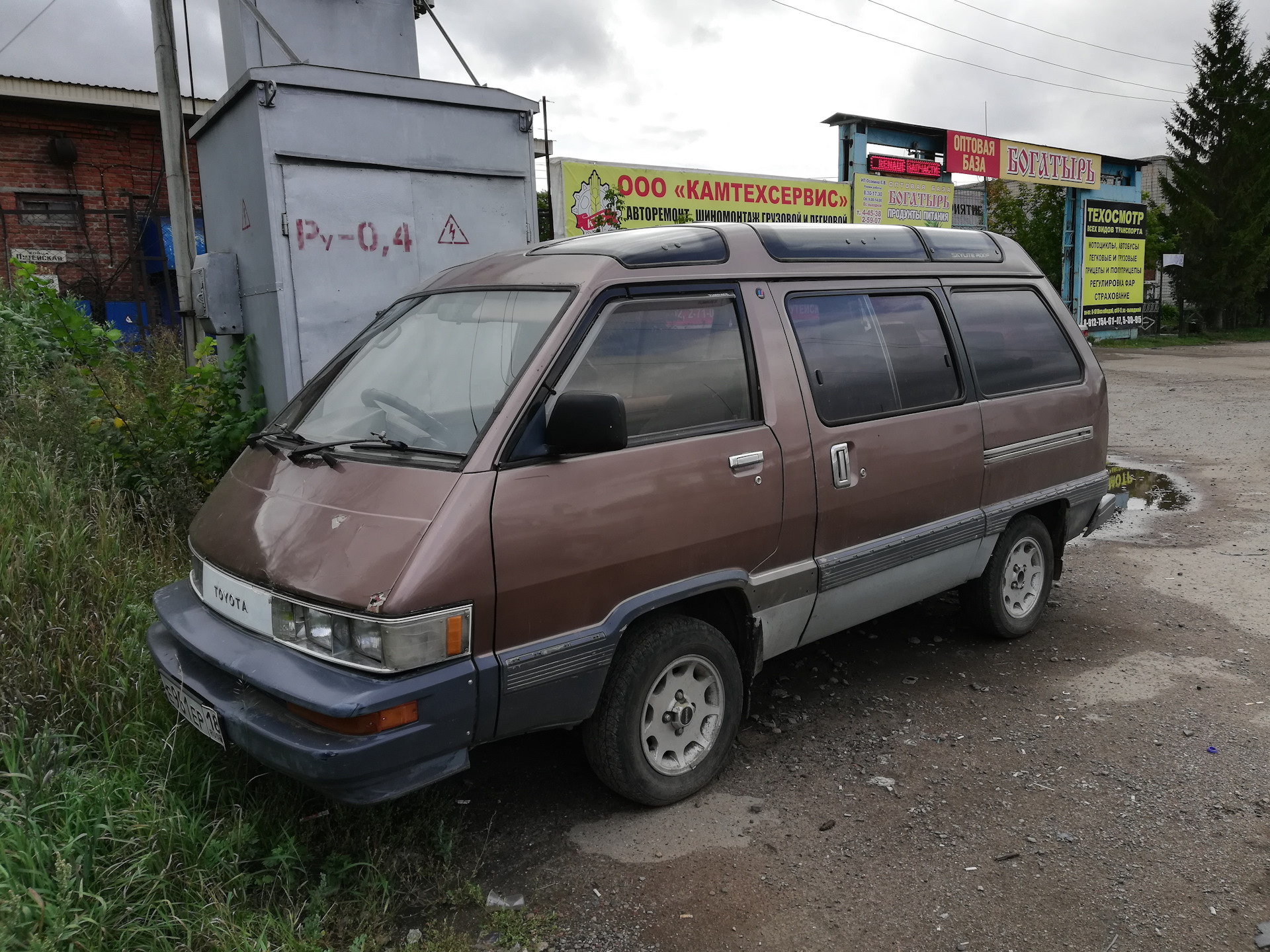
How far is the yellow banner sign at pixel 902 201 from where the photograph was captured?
1859 centimetres

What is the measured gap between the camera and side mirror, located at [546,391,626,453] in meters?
2.86

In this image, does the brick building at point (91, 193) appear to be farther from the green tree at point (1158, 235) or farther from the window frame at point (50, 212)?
the green tree at point (1158, 235)

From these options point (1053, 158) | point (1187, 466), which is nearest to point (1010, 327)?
point (1187, 466)

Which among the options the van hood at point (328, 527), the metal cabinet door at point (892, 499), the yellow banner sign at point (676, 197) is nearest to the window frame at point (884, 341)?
the metal cabinet door at point (892, 499)

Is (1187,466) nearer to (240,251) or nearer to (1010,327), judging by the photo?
(1010,327)

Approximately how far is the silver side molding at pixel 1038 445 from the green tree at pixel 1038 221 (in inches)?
927

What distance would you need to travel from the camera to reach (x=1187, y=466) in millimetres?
9516

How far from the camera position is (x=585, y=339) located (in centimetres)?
321

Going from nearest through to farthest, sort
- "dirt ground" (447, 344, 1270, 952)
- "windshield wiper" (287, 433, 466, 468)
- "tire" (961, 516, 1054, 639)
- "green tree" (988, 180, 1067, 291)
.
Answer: "dirt ground" (447, 344, 1270, 952), "windshield wiper" (287, 433, 466, 468), "tire" (961, 516, 1054, 639), "green tree" (988, 180, 1067, 291)

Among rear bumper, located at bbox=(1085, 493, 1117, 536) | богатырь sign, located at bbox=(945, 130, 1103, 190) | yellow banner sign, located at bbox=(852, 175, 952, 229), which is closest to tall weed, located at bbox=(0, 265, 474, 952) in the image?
rear bumper, located at bbox=(1085, 493, 1117, 536)

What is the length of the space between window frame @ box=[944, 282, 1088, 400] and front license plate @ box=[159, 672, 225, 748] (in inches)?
140

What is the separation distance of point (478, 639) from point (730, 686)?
118cm

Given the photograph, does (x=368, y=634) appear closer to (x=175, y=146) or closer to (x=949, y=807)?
(x=949, y=807)

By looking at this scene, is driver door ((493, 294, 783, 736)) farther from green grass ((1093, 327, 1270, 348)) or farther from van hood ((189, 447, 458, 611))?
green grass ((1093, 327, 1270, 348))
